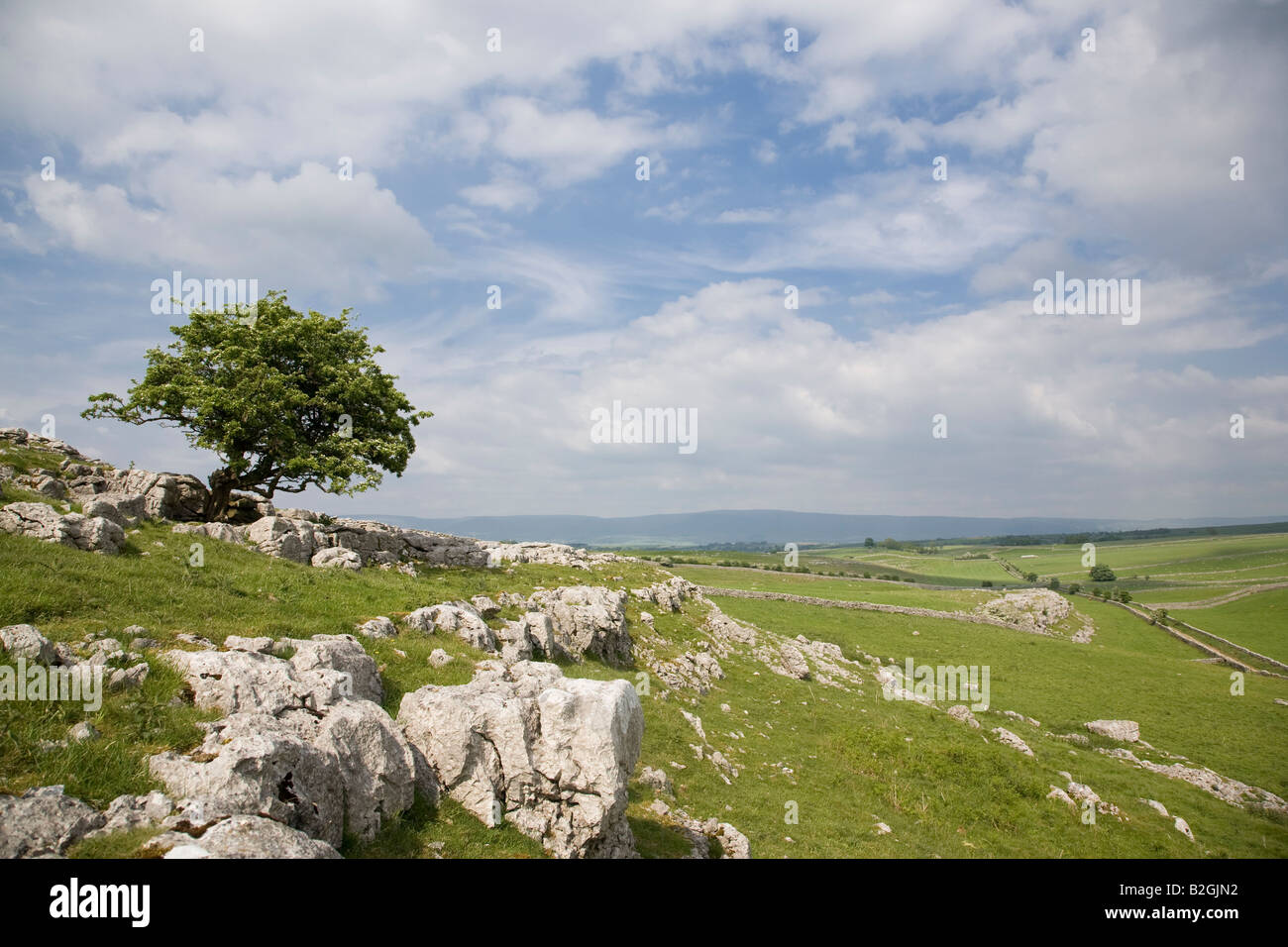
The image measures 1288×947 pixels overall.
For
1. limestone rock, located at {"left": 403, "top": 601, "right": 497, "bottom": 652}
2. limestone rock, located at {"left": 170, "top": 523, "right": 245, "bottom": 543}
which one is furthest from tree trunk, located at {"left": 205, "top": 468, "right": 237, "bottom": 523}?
limestone rock, located at {"left": 403, "top": 601, "right": 497, "bottom": 652}

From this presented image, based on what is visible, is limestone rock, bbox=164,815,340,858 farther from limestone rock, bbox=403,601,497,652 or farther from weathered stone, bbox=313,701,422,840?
limestone rock, bbox=403,601,497,652

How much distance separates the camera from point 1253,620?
104m

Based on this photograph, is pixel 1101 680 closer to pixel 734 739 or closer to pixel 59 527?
pixel 734 739

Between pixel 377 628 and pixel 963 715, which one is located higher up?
pixel 377 628

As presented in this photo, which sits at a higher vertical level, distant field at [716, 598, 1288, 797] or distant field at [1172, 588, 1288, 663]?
distant field at [716, 598, 1288, 797]

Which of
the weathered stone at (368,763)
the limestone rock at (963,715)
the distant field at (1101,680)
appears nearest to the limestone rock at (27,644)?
the weathered stone at (368,763)

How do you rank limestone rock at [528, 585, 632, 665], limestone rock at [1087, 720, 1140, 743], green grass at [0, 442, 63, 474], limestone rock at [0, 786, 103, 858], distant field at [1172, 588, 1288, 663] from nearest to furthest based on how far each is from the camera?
limestone rock at [0, 786, 103, 858] → green grass at [0, 442, 63, 474] → limestone rock at [528, 585, 632, 665] → limestone rock at [1087, 720, 1140, 743] → distant field at [1172, 588, 1288, 663]

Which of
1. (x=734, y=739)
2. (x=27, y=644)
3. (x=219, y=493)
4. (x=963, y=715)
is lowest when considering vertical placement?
(x=963, y=715)

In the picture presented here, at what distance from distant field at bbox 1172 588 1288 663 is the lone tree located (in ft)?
401

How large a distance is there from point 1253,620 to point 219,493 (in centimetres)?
15713

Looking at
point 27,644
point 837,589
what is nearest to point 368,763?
point 27,644

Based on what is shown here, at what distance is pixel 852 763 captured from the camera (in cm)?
2914

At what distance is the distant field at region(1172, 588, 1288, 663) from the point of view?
89250 millimetres

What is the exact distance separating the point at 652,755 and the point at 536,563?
2722cm
